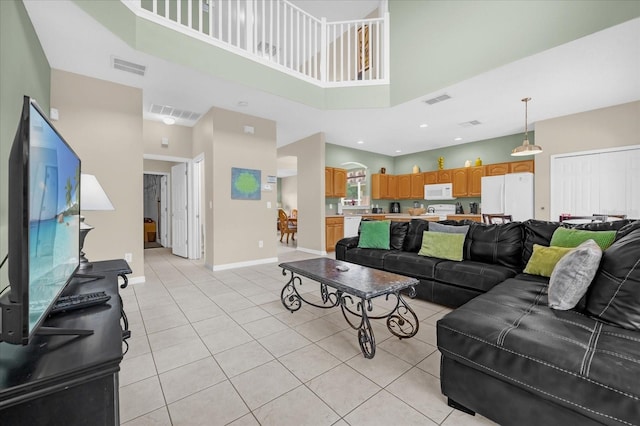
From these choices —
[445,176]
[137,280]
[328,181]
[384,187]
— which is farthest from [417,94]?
[137,280]

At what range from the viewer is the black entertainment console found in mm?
677

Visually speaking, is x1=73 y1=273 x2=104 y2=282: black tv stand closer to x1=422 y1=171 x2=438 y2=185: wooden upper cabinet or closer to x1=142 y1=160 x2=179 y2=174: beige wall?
x1=142 y1=160 x2=179 y2=174: beige wall

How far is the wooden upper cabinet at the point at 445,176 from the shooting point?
717 centimetres

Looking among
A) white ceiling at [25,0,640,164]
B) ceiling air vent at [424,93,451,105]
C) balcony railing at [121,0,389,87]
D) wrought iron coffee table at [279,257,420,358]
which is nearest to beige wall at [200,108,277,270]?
white ceiling at [25,0,640,164]

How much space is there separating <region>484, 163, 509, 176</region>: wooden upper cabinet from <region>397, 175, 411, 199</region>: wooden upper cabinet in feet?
6.81

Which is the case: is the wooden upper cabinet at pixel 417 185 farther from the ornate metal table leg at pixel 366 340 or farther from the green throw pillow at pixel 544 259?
the ornate metal table leg at pixel 366 340

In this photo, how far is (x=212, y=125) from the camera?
4.64 m

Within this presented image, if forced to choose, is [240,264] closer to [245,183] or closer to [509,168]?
[245,183]

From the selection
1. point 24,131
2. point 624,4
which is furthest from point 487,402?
point 624,4

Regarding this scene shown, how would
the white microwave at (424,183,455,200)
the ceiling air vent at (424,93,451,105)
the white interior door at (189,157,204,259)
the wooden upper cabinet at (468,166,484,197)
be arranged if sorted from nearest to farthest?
1. the ceiling air vent at (424,93,451,105)
2. the white interior door at (189,157,204,259)
3. the wooden upper cabinet at (468,166,484,197)
4. the white microwave at (424,183,455,200)

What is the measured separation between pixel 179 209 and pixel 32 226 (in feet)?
18.9

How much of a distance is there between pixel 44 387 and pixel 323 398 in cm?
131

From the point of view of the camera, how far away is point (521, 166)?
19.4ft

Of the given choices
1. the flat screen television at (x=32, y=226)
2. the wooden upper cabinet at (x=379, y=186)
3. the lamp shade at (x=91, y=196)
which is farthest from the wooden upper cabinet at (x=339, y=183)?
the flat screen television at (x=32, y=226)
